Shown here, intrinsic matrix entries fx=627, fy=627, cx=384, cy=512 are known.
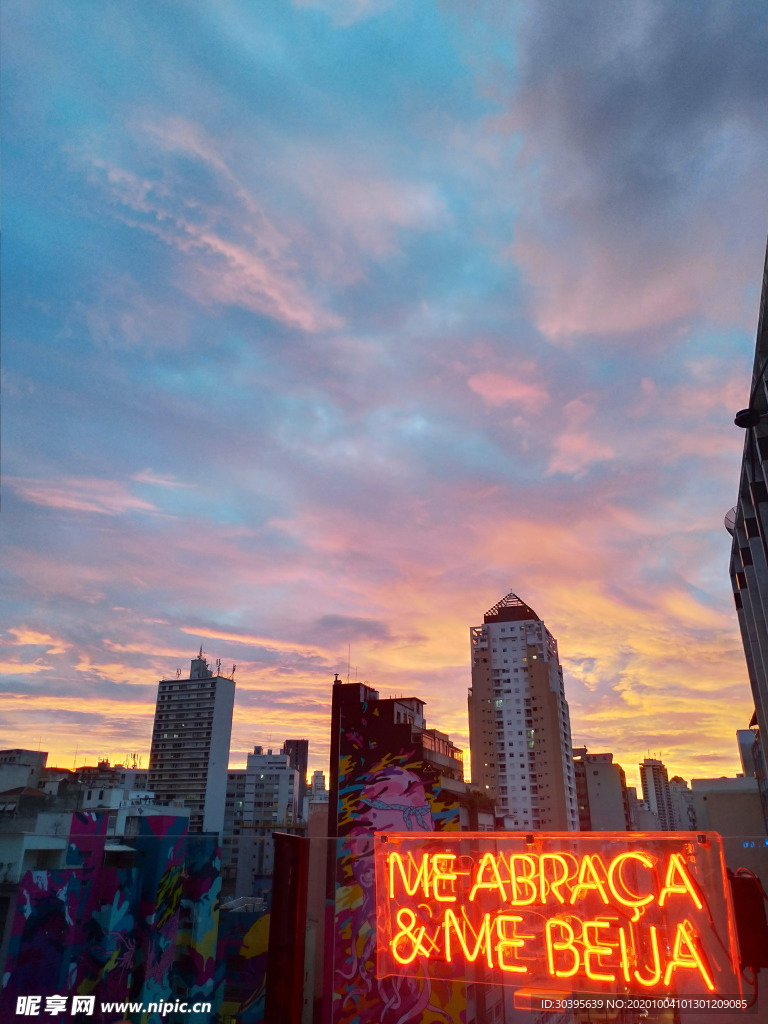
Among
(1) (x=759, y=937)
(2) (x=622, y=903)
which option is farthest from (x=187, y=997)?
(1) (x=759, y=937)

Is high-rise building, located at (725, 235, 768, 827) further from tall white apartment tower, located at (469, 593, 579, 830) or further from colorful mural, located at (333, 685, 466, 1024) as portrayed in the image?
tall white apartment tower, located at (469, 593, 579, 830)

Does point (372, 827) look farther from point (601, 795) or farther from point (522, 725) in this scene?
point (601, 795)

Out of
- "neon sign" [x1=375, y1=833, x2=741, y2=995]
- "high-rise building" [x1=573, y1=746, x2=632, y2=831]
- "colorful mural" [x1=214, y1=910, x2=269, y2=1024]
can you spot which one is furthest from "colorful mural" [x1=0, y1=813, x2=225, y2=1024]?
"high-rise building" [x1=573, y1=746, x2=632, y2=831]

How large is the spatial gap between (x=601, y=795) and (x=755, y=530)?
5783cm

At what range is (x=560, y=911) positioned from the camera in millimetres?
4805

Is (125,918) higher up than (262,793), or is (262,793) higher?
(262,793)

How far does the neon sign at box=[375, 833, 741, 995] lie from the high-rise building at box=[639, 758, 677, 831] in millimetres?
155984

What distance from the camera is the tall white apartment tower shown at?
61000 mm

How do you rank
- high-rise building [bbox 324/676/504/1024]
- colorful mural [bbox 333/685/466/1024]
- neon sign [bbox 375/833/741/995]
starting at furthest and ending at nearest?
high-rise building [bbox 324/676/504/1024] < colorful mural [bbox 333/685/466/1024] < neon sign [bbox 375/833/741/995]

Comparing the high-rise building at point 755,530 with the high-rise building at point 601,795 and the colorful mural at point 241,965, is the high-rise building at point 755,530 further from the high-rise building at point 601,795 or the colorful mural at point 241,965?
the high-rise building at point 601,795

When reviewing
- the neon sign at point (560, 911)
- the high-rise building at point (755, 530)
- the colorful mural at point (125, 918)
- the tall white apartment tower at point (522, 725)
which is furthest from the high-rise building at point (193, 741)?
the neon sign at point (560, 911)

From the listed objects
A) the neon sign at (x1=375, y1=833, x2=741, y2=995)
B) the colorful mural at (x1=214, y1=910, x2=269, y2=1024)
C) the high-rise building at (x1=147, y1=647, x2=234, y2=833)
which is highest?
the high-rise building at (x1=147, y1=647, x2=234, y2=833)

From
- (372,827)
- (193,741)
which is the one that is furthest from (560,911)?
(193,741)

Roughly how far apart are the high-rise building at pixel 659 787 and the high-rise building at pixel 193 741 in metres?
101
